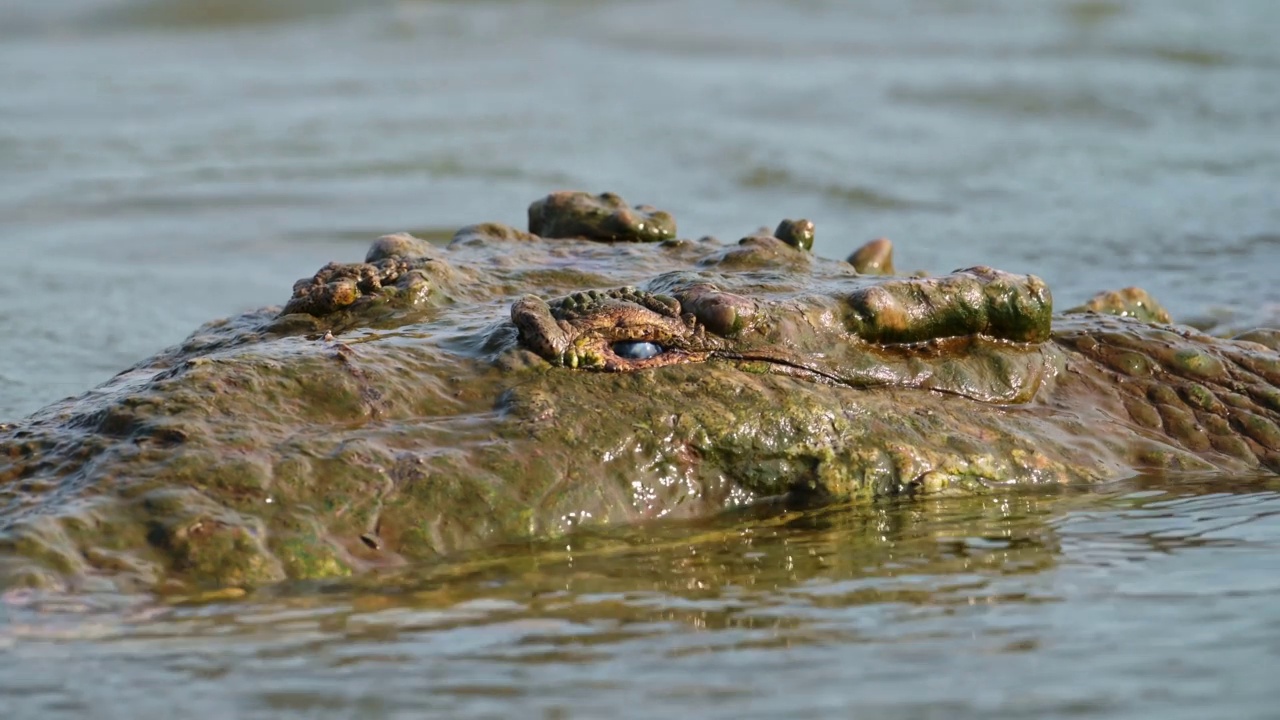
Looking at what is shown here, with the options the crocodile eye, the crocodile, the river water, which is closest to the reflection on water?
the river water

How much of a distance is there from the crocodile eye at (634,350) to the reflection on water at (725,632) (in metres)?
0.55

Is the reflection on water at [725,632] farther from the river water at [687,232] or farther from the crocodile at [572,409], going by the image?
the crocodile at [572,409]

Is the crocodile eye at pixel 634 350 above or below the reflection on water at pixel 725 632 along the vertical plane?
above

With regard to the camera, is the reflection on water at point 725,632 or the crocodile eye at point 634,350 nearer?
the reflection on water at point 725,632

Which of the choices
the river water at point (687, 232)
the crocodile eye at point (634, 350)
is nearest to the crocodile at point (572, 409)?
the crocodile eye at point (634, 350)

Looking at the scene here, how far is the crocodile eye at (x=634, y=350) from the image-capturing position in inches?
203

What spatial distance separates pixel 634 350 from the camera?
5156mm

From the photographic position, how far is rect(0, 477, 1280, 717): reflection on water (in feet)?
12.0

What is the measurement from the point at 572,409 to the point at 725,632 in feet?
3.34

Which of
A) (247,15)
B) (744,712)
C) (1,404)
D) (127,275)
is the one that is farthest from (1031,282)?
(247,15)

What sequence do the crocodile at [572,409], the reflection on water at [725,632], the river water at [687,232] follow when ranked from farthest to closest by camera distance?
the crocodile at [572,409] → the river water at [687,232] → the reflection on water at [725,632]

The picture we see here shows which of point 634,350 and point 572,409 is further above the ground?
point 634,350

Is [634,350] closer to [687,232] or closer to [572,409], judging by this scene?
[572,409]

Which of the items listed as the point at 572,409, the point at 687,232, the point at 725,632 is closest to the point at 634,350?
the point at 572,409
